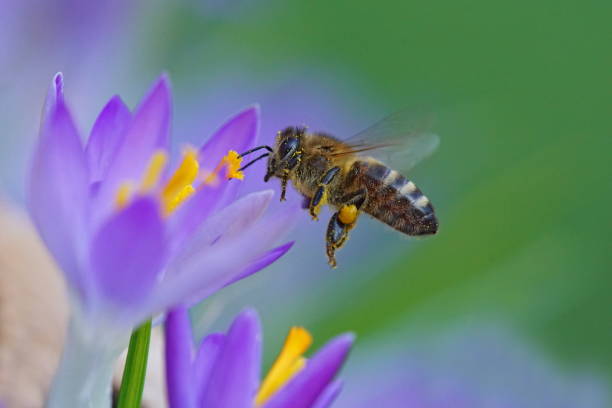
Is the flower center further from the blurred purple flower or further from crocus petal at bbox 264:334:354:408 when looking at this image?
the blurred purple flower

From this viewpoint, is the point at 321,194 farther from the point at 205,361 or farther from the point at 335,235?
the point at 205,361

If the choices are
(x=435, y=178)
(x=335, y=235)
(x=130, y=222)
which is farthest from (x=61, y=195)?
(x=435, y=178)

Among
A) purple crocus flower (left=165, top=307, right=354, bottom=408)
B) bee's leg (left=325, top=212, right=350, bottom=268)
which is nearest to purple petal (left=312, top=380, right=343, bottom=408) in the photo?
purple crocus flower (left=165, top=307, right=354, bottom=408)

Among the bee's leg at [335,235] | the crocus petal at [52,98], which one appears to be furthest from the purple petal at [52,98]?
the bee's leg at [335,235]

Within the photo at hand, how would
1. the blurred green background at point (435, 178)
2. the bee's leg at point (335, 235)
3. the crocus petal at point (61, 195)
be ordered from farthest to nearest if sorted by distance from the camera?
the blurred green background at point (435, 178)
the bee's leg at point (335, 235)
the crocus petal at point (61, 195)

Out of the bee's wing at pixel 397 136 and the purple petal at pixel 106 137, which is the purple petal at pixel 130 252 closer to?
the purple petal at pixel 106 137
